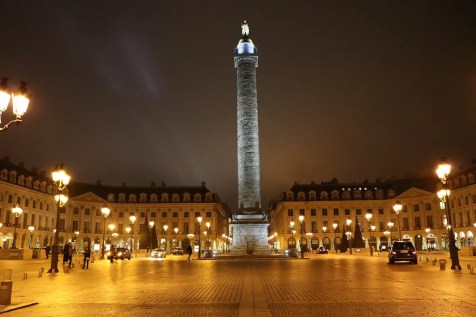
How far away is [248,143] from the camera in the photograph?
188ft

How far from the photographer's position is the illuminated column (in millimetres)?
56719

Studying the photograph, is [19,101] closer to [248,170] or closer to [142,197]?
[248,170]

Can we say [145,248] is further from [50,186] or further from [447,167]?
[447,167]

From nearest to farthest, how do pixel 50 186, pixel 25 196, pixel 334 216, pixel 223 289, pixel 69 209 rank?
pixel 223 289 < pixel 25 196 < pixel 50 186 < pixel 69 209 < pixel 334 216

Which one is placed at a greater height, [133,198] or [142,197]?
[142,197]

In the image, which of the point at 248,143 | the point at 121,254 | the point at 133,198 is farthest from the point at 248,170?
the point at 133,198

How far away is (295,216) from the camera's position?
95688mm

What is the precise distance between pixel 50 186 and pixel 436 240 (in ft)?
236

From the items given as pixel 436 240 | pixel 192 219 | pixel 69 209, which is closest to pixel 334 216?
pixel 436 240

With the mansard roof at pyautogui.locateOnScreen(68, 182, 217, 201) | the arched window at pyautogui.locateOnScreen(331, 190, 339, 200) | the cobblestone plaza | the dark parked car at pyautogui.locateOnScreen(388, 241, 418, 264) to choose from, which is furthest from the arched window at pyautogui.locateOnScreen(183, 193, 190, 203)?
the cobblestone plaza

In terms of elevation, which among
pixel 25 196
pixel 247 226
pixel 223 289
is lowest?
pixel 223 289

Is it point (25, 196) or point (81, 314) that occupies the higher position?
point (25, 196)

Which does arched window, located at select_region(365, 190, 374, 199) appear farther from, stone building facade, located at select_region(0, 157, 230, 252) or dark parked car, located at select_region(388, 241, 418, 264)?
dark parked car, located at select_region(388, 241, 418, 264)

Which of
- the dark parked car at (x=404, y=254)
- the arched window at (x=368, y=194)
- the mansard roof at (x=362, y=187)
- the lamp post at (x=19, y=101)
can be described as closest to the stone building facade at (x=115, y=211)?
the mansard roof at (x=362, y=187)
